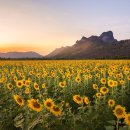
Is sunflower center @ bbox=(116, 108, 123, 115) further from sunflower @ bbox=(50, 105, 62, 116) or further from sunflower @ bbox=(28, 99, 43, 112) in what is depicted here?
sunflower @ bbox=(28, 99, 43, 112)

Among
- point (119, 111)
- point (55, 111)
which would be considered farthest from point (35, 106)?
point (119, 111)

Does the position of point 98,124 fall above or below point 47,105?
below

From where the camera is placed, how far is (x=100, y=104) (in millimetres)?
7207

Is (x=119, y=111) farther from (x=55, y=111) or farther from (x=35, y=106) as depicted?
(x=35, y=106)

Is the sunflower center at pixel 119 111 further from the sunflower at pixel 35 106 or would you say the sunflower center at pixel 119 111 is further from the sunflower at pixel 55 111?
the sunflower at pixel 35 106

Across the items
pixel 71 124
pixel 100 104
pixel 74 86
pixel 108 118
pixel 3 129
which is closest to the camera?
pixel 71 124

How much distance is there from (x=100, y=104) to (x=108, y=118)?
705mm

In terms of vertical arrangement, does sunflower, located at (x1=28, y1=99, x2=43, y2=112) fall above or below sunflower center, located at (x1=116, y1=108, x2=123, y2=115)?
above

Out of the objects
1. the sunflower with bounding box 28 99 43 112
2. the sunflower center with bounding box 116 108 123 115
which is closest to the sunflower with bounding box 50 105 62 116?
the sunflower with bounding box 28 99 43 112

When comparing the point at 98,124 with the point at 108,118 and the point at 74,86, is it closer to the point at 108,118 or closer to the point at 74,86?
the point at 108,118

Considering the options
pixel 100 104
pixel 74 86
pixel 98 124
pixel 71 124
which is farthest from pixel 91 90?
pixel 71 124

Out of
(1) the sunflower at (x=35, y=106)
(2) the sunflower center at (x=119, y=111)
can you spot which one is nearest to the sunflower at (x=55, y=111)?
(1) the sunflower at (x=35, y=106)

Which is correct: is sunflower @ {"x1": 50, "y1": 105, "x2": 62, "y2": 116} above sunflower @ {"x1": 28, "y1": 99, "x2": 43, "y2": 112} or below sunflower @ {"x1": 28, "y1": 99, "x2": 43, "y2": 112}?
below

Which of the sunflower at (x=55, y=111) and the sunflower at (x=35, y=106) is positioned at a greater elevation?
the sunflower at (x=35, y=106)
